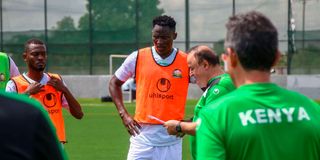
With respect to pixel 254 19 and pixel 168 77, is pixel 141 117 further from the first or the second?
pixel 254 19

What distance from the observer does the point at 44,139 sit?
2.54 metres

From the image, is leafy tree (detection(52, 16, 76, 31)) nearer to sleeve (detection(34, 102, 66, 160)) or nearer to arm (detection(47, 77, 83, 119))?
arm (detection(47, 77, 83, 119))

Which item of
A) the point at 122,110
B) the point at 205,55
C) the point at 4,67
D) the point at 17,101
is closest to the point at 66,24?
the point at 4,67

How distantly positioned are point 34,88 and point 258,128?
3.79 meters

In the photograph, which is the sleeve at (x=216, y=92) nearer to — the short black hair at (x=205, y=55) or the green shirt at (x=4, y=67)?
the short black hair at (x=205, y=55)

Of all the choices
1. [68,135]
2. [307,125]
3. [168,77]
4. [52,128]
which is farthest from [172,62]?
[68,135]

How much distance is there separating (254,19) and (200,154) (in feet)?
2.05

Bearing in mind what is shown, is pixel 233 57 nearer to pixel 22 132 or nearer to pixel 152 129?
pixel 22 132

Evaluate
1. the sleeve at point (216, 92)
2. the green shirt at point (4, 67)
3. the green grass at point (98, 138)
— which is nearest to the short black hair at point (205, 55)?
the sleeve at point (216, 92)

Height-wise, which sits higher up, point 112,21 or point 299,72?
point 112,21

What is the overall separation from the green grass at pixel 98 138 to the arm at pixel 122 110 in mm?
4454

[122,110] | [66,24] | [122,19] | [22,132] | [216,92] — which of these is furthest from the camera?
[66,24]

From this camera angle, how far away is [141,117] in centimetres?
771

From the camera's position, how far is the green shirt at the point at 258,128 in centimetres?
314
